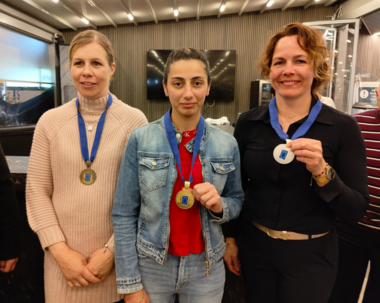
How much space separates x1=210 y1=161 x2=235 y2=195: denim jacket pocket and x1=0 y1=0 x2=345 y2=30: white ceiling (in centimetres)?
667

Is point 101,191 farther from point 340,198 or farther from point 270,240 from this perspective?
point 340,198

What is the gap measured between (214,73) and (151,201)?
25.5 ft

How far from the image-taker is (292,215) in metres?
1.20

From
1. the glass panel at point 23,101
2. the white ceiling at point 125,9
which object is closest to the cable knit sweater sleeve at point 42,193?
the white ceiling at point 125,9

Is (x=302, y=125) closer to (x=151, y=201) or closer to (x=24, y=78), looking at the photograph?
(x=151, y=201)

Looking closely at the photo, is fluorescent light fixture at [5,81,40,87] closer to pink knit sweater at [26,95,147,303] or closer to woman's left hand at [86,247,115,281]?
pink knit sweater at [26,95,147,303]

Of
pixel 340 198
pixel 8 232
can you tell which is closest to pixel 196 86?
pixel 340 198

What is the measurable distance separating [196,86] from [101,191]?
25.0 inches

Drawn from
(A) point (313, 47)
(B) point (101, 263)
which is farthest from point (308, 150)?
(B) point (101, 263)

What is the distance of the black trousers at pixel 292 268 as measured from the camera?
3.87 feet

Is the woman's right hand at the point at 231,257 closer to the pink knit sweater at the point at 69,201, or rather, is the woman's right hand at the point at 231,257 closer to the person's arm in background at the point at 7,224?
the pink knit sweater at the point at 69,201

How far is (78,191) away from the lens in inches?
48.6

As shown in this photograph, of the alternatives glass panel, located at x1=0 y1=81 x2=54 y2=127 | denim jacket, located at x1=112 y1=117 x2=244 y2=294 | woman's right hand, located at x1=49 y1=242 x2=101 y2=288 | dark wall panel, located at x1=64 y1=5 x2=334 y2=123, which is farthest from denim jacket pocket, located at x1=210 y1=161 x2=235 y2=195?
dark wall panel, located at x1=64 y1=5 x2=334 y2=123

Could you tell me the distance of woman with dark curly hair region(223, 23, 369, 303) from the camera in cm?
116
